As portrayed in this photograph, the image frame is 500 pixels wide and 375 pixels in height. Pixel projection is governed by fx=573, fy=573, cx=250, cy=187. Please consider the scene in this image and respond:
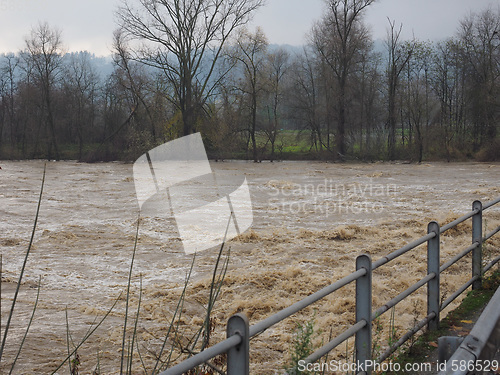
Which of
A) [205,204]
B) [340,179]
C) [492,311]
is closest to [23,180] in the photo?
[205,204]

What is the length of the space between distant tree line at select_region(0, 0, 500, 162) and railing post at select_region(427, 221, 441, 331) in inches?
1553

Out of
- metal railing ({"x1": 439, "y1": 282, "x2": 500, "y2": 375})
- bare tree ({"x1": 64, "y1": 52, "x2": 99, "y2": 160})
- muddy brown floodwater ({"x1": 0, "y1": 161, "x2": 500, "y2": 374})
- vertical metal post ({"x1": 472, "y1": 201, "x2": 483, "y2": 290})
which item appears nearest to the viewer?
metal railing ({"x1": 439, "y1": 282, "x2": 500, "y2": 375})

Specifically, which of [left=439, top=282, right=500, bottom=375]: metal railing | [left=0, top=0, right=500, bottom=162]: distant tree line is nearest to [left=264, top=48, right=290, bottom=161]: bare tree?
[left=0, top=0, right=500, bottom=162]: distant tree line

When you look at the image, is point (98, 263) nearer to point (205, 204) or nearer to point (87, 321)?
point (87, 321)

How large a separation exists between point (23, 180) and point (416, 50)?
1457 inches

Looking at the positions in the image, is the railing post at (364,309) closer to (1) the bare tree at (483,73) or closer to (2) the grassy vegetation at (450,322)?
(2) the grassy vegetation at (450,322)

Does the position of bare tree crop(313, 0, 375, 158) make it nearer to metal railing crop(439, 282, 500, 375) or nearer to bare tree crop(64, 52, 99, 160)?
bare tree crop(64, 52, 99, 160)

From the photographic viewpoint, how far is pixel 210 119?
49656 mm

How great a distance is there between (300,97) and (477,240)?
53.0 m

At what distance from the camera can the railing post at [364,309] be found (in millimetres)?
3873

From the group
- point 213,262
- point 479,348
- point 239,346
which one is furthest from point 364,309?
point 213,262

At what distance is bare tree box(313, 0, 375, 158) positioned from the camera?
46.6 meters

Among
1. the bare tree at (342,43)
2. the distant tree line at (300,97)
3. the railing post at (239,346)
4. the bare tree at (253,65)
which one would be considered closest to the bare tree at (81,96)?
the distant tree line at (300,97)

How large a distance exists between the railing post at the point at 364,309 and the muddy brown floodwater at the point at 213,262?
0.40 metres
